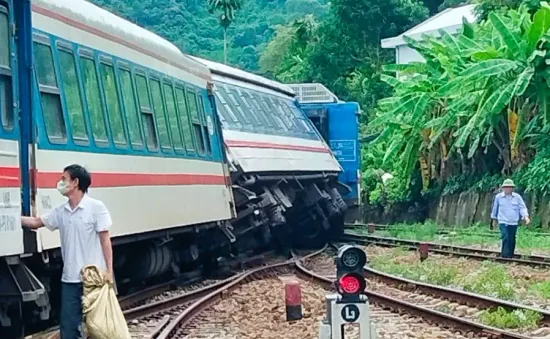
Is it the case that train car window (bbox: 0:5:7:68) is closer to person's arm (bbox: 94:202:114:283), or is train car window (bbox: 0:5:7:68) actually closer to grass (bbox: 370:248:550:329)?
person's arm (bbox: 94:202:114:283)

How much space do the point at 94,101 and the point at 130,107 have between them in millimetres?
1349

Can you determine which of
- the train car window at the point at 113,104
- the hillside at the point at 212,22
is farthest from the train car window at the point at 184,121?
the hillside at the point at 212,22

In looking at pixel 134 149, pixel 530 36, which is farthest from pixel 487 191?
pixel 134 149

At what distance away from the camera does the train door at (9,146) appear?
26.5 feet

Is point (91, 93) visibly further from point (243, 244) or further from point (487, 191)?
point (487, 191)

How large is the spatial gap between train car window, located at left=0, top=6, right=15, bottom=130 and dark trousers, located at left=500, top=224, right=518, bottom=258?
11.2 meters

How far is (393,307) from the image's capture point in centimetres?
1298

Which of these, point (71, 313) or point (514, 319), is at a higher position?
point (71, 313)

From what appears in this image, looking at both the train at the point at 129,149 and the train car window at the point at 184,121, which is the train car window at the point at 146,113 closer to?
the train at the point at 129,149

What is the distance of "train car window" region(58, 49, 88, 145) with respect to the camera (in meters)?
10.2

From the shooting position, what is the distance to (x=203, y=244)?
57.7 feet

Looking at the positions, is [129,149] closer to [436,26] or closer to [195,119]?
[195,119]

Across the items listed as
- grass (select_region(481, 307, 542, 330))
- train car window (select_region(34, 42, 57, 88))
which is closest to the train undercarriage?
train car window (select_region(34, 42, 57, 88))

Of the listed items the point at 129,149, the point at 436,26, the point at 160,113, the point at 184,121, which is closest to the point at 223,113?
the point at 184,121
